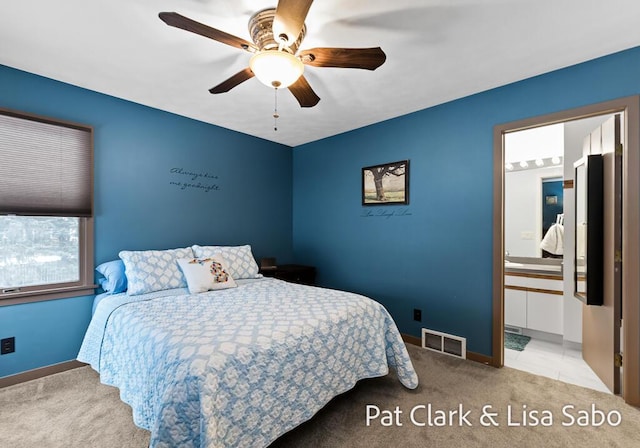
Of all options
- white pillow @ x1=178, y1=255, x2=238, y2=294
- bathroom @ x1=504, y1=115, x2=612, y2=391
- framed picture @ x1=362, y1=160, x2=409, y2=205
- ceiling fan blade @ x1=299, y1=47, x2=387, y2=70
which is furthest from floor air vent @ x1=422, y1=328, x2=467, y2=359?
ceiling fan blade @ x1=299, y1=47, x2=387, y2=70

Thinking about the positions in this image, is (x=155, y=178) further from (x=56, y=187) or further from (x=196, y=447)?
(x=196, y=447)

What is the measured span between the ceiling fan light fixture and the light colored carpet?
2.12 metres

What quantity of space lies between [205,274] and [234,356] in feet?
4.75

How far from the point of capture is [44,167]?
2.58 m

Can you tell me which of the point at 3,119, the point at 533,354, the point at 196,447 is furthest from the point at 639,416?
the point at 3,119

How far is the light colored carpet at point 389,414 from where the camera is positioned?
184 cm

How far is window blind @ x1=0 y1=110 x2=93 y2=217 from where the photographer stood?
7.92 ft

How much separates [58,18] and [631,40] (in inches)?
146

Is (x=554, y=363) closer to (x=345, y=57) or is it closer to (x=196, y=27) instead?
(x=345, y=57)

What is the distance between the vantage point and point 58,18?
1.90 metres

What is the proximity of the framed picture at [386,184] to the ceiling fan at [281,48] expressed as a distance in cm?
179

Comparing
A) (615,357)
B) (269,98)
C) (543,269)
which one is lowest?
(615,357)

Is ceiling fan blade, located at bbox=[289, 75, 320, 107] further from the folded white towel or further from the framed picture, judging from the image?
the folded white towel

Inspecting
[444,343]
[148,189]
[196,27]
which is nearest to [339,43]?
[196,27]
